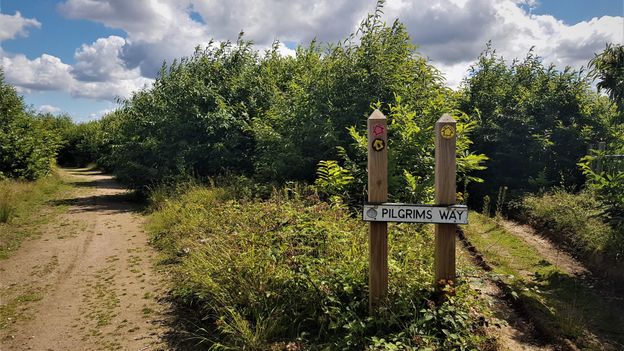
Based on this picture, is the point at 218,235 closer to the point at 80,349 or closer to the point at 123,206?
the point at 80,349

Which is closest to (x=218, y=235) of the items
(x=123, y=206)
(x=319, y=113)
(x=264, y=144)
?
(x=319, y=113)

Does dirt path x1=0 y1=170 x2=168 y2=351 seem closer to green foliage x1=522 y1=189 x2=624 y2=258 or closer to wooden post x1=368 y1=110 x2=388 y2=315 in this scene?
wooden post x1=368 y1=110 x2=388 y2=315

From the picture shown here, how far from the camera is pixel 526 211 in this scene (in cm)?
1041

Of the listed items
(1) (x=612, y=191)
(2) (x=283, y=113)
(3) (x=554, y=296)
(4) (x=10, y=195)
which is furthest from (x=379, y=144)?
(4) (x=10, y=195)

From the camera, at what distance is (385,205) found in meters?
4.21

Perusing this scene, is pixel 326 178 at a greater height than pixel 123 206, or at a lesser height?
greater

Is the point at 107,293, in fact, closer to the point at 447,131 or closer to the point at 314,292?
the point at 314,292

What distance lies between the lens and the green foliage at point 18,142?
17.1 m

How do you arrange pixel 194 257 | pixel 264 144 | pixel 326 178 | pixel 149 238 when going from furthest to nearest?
pixel 264 144 → pixel 149 238 → pixel 326 178 → pixel 194 257

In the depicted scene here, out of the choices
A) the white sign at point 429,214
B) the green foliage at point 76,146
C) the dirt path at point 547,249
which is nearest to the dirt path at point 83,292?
the white sign at point 429,214

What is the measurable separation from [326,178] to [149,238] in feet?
15.0

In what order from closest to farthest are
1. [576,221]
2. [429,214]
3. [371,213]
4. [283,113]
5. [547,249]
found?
[429,214] → [371,213] → [547,249] → [576,221] → [283,113]

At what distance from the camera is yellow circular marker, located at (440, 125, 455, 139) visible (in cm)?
421

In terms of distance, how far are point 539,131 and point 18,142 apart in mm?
19359
